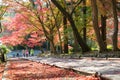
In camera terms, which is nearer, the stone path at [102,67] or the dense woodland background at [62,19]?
the stone path at [102,67]

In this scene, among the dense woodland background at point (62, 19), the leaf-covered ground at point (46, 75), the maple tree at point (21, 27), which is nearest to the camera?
the leaf-covered ground at point (46, 75)

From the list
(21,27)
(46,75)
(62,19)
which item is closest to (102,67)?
(46,75)

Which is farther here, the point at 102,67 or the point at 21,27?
the point at 21,27

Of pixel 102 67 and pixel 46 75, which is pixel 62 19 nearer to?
pixel 102 67

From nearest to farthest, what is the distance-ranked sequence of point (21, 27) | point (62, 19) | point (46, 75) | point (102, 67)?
point (46, 75), point (102, 67), point (62, 19), point (21, 27)

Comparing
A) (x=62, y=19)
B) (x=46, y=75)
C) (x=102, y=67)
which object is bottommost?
(x=46, y=75)

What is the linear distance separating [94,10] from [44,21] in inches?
614

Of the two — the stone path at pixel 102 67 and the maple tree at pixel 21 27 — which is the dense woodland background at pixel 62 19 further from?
the stone path at pixel 102 67

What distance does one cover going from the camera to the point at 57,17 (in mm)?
31109

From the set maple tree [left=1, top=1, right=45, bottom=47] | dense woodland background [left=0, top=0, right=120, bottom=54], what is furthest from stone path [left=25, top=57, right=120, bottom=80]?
maple tree [left=1, top=1, right=45, bottom=47]

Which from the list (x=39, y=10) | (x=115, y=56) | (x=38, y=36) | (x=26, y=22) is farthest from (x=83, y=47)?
(x=38, y=36)

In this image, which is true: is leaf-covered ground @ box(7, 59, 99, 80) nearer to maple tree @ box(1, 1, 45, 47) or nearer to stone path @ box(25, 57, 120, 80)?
stone path @ box(25, 57, 120, 80)

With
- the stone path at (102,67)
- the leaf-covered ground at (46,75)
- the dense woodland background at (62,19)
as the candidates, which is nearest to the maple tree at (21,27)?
the dense woodland background at (62,19)

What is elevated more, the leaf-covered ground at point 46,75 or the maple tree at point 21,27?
the maple tree at point 21,27
